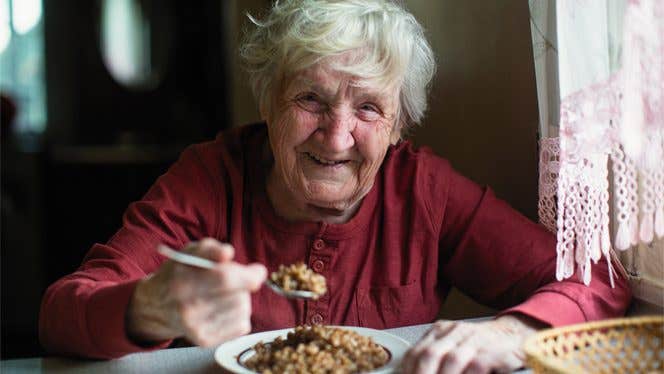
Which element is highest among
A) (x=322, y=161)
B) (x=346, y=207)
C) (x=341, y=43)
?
(x=341, y=43)

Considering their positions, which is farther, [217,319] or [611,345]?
[611,345]

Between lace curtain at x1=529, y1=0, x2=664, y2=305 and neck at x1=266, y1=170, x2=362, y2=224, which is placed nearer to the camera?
lace curtain at x1=529, y1=0, x2=664, y2=305

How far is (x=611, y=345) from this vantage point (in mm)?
1181

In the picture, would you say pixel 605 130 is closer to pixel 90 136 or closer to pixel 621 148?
pixel 621 148

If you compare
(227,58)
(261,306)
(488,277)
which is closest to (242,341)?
(261,306)

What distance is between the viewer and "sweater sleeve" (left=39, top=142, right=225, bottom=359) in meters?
1.24

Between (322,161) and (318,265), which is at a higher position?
(322,161)

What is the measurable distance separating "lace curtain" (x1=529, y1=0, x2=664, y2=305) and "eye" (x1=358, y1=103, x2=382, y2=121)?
1.06 ft

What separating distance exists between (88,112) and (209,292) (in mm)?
3882

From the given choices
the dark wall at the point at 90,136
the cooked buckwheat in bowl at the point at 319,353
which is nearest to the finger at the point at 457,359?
the cooked buckwheat in bowl at the point at 319,353

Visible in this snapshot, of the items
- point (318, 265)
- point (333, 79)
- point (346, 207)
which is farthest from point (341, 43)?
point (318, 265)

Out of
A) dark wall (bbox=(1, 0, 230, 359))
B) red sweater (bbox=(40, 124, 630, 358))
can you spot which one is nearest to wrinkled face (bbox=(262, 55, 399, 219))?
red sweater (bbox=(40, 124, 630, 358))

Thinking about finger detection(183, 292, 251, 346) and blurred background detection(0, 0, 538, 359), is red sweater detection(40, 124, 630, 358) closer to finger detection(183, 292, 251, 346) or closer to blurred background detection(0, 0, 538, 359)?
finger detection(183, 292, 251, 346)

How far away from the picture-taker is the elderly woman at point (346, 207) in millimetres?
1567
